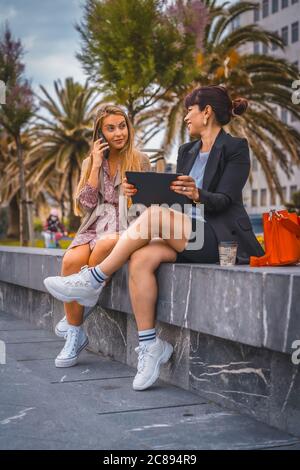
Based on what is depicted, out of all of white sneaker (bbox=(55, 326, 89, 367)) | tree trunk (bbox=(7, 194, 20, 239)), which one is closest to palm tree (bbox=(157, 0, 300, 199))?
white sneaker (bbox=(55, 326, 89, 367))

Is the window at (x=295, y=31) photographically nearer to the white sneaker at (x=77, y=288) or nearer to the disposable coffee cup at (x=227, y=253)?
the white sneaker at (x=77, y=288)

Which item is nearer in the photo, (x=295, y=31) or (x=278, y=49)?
(x=278, y=49)

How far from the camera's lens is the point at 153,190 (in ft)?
15.3

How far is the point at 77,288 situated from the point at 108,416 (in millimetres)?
1171

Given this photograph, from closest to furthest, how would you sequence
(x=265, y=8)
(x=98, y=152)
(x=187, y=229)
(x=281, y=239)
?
(x=281, y=239)
(x=187, y=229)
(x=98, y=152)
(x=265, y=8)

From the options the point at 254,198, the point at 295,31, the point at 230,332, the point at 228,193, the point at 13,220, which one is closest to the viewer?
the point at 230,332

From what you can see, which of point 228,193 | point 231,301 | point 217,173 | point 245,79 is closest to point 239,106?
point 217,173

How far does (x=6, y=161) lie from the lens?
33125 mm

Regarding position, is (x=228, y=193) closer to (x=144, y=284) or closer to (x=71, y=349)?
(x=144, y=284)

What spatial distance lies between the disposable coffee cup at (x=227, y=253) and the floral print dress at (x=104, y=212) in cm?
124

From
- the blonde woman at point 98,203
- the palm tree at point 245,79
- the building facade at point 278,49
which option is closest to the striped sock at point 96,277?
the blonde woman at point 98,203

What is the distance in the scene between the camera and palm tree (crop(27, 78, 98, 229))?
2986 centimetres

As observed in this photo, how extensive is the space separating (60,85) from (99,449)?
31461 mm

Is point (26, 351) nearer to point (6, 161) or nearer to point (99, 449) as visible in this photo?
point (99, 449)
